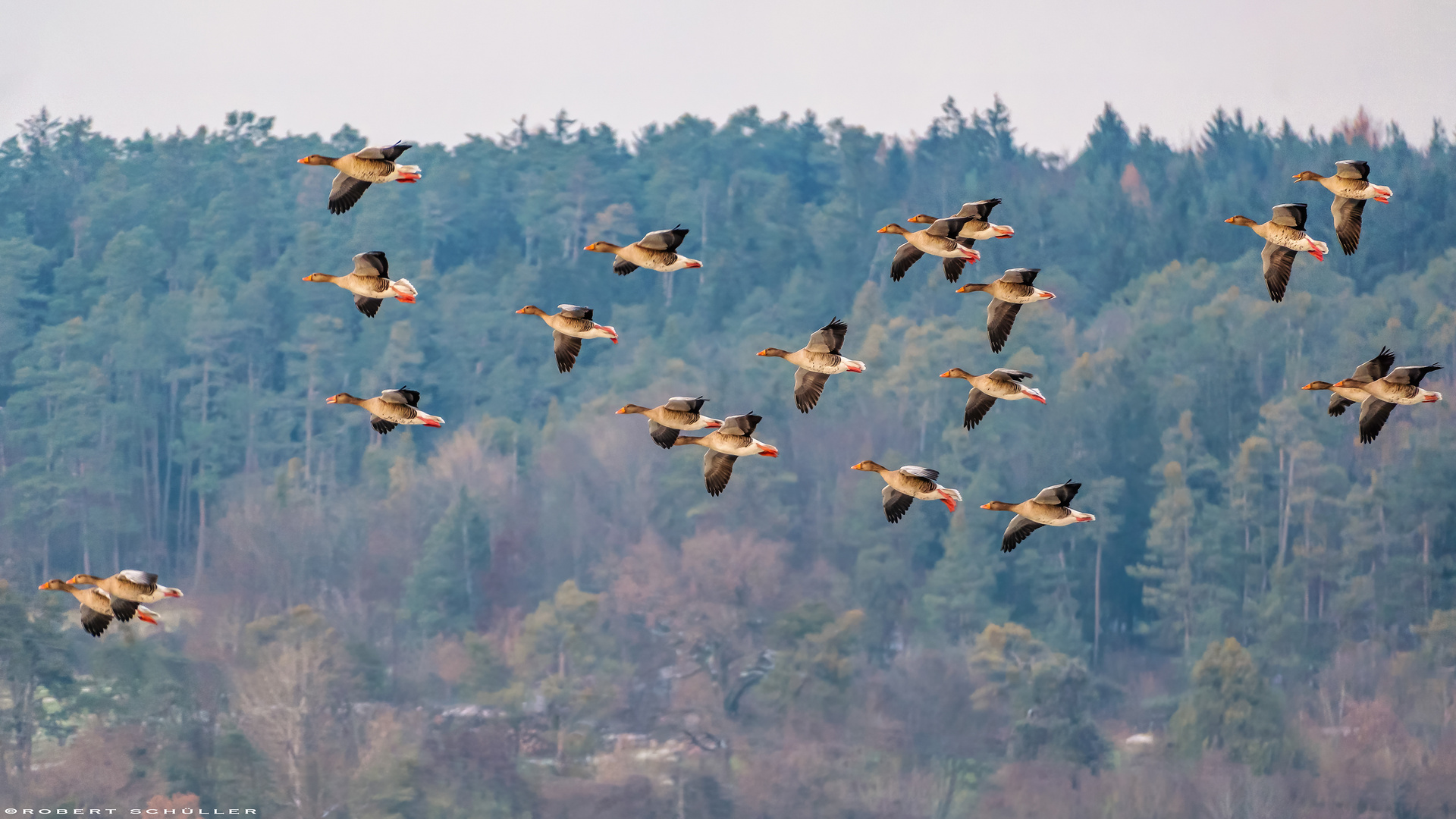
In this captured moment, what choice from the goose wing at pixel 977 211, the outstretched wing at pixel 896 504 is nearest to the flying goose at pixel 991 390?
the outstretched wing at pixel 896 504

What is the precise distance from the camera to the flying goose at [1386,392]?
36.4m

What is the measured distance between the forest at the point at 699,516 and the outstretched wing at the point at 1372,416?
3027 inches

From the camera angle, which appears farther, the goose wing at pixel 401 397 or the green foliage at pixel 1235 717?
the green foliage at pixel 1235 717

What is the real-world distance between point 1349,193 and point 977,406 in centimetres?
738

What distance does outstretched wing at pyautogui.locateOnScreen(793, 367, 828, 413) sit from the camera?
3716cm

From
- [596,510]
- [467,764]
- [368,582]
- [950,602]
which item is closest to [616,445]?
[596,510]

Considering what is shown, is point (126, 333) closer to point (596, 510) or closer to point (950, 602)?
point (596, 510)

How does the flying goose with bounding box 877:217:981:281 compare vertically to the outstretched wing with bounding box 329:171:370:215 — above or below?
below

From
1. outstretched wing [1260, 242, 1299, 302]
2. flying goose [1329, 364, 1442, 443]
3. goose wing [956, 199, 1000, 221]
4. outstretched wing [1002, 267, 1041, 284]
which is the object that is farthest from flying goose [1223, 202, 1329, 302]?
goose wing [956, 199, 1000, 221]

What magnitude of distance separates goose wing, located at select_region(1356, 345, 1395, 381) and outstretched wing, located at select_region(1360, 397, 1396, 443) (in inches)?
16.8

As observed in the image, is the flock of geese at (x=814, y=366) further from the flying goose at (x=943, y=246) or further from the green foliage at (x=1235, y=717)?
the green foliage at (x=1235, y=717)

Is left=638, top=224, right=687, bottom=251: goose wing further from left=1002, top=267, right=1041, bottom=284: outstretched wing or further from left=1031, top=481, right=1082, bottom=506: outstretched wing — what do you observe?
left=1031, top=481, right=1082, bottom=506: outstretched wing

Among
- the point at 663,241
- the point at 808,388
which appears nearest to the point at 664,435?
the point at 808,388

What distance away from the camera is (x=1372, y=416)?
38.2 m
